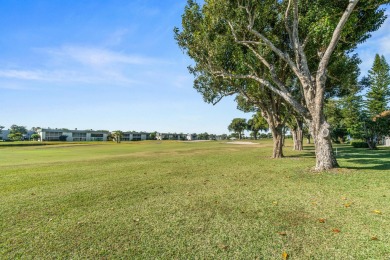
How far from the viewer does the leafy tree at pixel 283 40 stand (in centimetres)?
1088

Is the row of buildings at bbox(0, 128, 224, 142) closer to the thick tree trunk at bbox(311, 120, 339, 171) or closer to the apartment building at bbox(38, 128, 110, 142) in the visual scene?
the apartment building at bbox(38, 128, 110, 142)

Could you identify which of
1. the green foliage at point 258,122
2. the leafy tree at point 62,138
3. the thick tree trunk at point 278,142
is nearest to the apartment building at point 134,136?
the leafy tree at point 62,138

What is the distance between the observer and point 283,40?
52.2 feet

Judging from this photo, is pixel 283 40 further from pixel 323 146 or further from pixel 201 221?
pixel 201 221

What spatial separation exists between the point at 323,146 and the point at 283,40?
349 inches

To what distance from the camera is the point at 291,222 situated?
4.82 m

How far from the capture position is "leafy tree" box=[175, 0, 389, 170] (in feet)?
35.7

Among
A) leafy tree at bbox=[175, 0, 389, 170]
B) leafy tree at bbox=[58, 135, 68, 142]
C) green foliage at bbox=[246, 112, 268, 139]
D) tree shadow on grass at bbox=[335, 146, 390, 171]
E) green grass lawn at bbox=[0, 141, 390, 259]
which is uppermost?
leafy tree at bbox=[175, 0, 389, 170]

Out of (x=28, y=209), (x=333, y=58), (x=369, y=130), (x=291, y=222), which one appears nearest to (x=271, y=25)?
(x=333, y=58)

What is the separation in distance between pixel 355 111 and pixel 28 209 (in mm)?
37284

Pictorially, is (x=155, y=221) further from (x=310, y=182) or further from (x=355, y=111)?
(x=355, y=111)

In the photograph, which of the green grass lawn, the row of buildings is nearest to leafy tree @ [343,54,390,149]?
the green grass lawn

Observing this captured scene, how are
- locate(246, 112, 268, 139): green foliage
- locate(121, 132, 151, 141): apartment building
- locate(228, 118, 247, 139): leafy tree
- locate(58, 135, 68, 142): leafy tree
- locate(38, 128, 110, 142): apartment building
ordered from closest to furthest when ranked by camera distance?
locate(246, 112, 268, 139): green foliage < locate(38, 128, 110, 142): apartment building < locate(58, 135, 68, 142): leafy tree < locate(228, 118, 247, 139): leafy tree < locate(121, 132, 151, 141): apartment building

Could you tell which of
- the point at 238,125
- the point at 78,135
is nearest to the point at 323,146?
the point at 238,125
